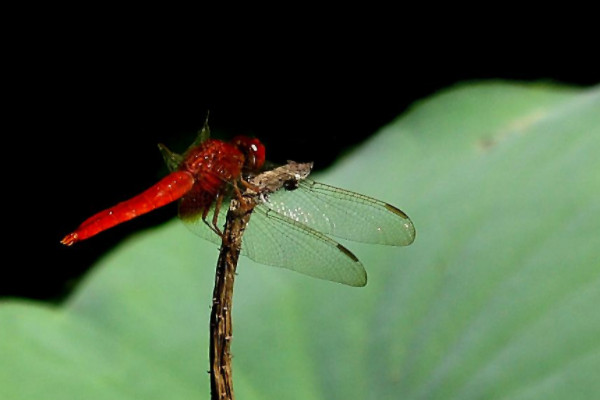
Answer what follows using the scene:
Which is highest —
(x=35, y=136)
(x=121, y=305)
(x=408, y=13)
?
Result: (x=408, y=13)

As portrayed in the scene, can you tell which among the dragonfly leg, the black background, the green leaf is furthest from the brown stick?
the black background

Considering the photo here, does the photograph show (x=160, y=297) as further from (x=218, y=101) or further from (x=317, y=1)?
(x=317, y=1)

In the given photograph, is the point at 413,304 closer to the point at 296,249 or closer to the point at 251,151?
the point at 296,249

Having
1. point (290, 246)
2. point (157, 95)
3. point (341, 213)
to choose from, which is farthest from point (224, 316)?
point (157, 95)

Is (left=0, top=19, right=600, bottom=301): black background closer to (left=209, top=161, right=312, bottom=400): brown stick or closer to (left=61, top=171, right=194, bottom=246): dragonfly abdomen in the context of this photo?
(left=61, top=171, right=194, bottom=246): dragonfly abdomen

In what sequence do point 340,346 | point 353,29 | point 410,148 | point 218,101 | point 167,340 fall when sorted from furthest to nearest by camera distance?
point 353,29
point 218,101
point 410,148
point 167,340
point 340,346

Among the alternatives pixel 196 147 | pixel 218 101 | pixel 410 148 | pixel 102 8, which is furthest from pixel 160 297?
pixel 102 8
